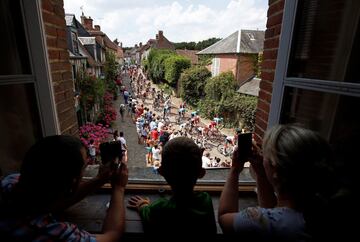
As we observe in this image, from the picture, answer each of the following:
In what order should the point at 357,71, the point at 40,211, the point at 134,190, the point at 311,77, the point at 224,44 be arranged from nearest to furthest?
the point at 40,211 → the point at 357,71 → the point at 311,77 → the point at 134,190 → the point at 224,44

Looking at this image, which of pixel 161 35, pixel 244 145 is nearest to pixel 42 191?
pixel 244 145

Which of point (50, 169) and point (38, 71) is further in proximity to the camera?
point (38, 71)

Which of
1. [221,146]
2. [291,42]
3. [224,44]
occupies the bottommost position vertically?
[221,146]

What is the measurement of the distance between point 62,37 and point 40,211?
1.34m

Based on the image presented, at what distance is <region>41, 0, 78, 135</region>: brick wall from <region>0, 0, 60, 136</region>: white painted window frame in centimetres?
6

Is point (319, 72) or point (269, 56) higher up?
point (269, 56)

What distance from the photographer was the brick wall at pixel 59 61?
1.43 meters

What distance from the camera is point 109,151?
116cm

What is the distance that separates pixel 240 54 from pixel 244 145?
67.9 feet

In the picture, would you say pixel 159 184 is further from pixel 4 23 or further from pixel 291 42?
pixel 4 23

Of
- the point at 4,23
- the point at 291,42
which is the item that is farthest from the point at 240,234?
the point at 4,23

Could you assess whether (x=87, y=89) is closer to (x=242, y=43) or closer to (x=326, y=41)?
(x=326, y=41)

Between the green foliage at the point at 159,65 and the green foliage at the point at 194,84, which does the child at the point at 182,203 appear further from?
the green foliage at the point at 159,65

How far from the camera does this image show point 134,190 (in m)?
1.59
